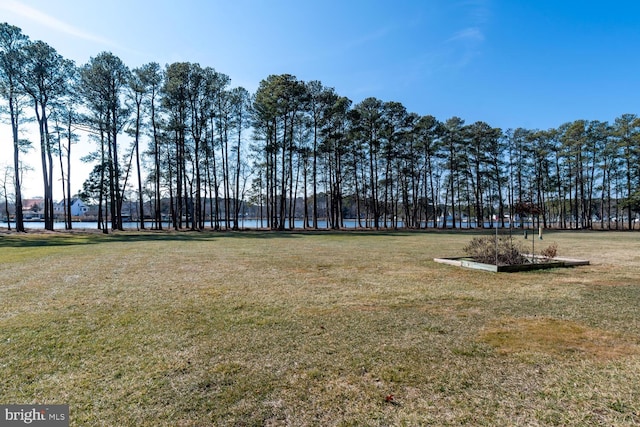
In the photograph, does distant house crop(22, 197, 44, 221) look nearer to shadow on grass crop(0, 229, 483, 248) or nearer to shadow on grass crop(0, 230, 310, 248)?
shadow on grass crop(0, 229, 483, 248)

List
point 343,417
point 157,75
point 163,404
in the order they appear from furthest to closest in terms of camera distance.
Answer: point 157,75, point 163,404, point 343,417

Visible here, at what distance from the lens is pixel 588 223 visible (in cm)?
4647

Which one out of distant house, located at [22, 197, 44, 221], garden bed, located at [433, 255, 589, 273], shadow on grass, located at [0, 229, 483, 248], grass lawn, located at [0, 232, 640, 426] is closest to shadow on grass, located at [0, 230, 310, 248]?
shadow on grass, located at [0, 229, 483, 248]

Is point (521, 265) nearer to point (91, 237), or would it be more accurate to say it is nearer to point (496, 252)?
point (496, 252)

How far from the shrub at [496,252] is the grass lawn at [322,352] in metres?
2.40

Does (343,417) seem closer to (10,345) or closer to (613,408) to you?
(613,408)

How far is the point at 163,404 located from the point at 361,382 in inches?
62.6

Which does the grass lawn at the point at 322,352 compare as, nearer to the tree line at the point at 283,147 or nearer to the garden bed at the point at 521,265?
the garden bed at the point at 521,265

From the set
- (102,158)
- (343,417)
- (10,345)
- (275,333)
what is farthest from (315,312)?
(102,158)

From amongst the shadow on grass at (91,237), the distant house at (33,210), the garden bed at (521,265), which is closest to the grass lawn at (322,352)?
the garden bed at (521,265)

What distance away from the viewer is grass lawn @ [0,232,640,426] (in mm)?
2555

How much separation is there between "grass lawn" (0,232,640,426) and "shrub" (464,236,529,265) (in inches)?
94.6

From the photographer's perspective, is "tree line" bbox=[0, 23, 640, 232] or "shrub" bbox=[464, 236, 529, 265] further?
"tree line" bbox=[0, 23, 640, 232]

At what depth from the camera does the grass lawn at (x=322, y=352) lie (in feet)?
8.38
